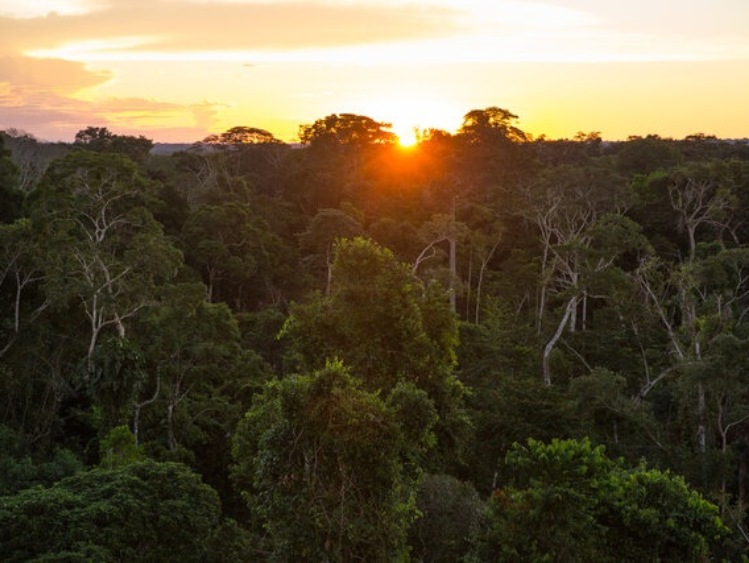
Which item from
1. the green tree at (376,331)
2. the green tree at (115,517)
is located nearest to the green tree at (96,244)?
the green tree at (115,517)

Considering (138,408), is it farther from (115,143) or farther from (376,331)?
(115,143)

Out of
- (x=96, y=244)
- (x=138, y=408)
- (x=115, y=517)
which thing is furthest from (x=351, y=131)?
(x=115, y=517)

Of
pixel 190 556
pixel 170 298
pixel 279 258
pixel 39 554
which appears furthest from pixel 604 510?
pixel 279 258

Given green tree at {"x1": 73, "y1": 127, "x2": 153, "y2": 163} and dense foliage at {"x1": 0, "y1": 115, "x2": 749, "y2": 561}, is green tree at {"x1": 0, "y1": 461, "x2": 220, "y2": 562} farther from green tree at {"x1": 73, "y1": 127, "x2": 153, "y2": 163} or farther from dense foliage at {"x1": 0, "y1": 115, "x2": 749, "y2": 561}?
green tree at {"x1": 73, "y1": 127, "x2": 153, "y2": 163}

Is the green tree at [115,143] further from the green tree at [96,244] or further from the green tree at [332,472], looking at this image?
the green tree at [332,472]

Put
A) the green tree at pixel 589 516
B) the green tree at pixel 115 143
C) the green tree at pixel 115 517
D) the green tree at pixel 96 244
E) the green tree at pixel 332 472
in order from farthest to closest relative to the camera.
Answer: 1. the green tree at pixel 115 143
2. the green tree at pixel 96 244
3. the green tree at pixel 115 517
4. the green tree at pixel 589 516
5. the green tree at pixel 332 472

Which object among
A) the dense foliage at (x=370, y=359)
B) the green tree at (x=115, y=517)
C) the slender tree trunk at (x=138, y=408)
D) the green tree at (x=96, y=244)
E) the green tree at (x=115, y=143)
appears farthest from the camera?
the green tree at (x=115, y=143)

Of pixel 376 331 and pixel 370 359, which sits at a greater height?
pixel 376 331

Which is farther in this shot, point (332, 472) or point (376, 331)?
point (376, 331)

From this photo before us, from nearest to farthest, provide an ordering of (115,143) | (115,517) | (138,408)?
(115,517), (138,408), (115,143)

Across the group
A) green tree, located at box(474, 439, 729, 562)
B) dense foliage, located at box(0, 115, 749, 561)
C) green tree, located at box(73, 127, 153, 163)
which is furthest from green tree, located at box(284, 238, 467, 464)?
green tree, located at box(73, 127, 153, 163)
